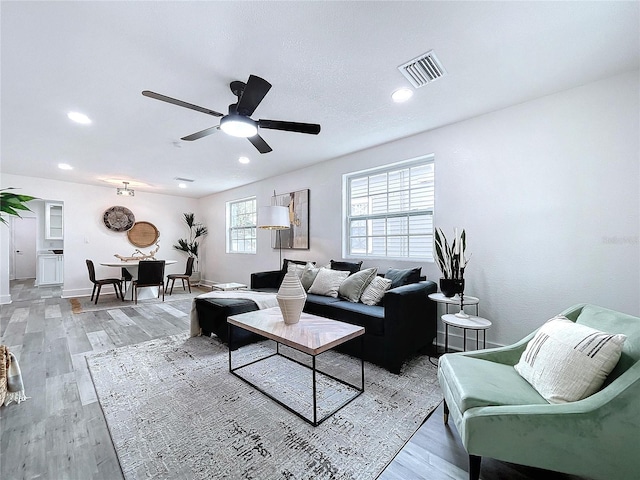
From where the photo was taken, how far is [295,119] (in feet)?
9.25

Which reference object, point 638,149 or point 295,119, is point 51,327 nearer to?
point 295,119

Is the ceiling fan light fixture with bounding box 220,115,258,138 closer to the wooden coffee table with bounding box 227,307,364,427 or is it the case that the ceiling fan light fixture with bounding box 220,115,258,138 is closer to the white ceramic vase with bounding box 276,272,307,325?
the white ceramic vase with bounding box 276,272,307,325

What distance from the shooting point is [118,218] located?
6.33 meters

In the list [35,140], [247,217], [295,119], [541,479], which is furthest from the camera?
[247,217]

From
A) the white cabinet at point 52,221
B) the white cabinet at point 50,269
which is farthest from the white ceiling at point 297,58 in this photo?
the white cabinet at point 50,269

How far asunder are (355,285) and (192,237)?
6016 mm

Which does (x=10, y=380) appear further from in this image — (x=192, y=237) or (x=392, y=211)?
(x=192, y=237)

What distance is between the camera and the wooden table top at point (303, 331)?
1.75 meters

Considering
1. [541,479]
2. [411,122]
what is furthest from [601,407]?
[411,122]

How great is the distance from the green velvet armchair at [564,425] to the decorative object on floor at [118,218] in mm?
7550

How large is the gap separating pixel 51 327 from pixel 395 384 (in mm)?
4458

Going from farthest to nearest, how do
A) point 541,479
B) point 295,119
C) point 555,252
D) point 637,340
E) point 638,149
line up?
point 295,119 < point 555,252 < point 638,149 < point 541,479 < point 637,340

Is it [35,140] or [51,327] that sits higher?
[35,140]

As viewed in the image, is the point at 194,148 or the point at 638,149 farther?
the point at 194,148
